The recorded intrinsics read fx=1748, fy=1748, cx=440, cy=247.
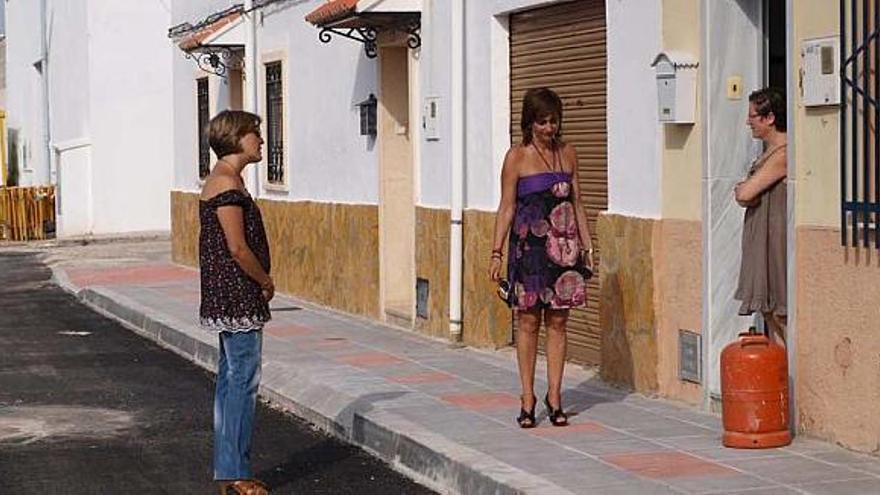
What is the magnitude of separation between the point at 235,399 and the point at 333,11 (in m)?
7.66

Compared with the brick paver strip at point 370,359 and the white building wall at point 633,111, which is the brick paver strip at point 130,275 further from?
the white building wall at point 633,111

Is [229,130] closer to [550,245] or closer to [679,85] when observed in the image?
[550,245]

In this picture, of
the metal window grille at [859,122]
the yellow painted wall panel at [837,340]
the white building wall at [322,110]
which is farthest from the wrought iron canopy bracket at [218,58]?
the metal window grille at [859,122]

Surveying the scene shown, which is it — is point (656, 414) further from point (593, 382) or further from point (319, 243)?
point (319, 243)

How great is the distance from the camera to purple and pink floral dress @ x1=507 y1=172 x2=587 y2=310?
31.6ft

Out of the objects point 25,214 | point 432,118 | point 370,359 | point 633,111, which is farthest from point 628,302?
point 25,214

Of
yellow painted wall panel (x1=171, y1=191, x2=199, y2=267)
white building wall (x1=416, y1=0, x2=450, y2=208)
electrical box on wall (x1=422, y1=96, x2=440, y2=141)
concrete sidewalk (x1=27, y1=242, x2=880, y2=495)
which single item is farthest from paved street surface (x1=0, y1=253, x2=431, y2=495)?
yellow painted wall panel (x1=171, y1=191, x2=199, y2=267)

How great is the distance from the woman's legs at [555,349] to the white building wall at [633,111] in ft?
4.40

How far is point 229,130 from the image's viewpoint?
28.0ft

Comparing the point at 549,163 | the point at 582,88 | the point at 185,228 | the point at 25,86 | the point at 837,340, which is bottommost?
the point at 837,340

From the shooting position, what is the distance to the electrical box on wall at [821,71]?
Answer: 867cm

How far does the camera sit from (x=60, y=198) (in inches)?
1366

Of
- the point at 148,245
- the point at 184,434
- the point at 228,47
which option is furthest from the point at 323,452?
the point at 148,245

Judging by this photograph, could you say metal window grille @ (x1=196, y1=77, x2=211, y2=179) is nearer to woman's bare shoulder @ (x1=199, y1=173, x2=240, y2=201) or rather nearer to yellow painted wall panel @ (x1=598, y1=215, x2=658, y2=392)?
yellow painted wall panel @ (x1=598, y1=215, x2=658, y2=392)
